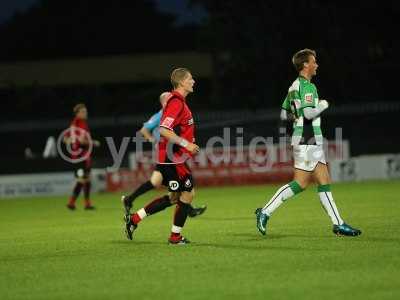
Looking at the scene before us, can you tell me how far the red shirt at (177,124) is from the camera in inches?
440

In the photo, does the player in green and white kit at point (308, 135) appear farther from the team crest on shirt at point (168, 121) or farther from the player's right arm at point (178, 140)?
the team crest on shirt at point (168, 121)

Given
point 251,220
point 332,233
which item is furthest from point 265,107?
point 332,233

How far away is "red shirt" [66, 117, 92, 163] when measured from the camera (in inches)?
757

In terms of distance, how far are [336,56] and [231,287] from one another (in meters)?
31.3

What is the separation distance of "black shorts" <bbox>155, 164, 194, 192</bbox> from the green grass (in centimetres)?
72

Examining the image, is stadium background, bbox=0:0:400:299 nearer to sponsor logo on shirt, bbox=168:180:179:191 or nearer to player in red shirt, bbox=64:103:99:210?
player in red shirt, bbox=64:103:99:210

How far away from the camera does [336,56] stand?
3853 cm

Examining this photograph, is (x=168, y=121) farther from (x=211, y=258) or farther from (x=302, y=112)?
(x=211, y=258)

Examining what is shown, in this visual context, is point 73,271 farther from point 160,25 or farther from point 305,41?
point 160,25

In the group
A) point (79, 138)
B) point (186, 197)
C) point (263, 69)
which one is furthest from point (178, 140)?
point (263, 69)

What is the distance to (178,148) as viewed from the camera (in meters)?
11.4

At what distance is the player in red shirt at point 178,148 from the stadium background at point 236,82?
707 cm

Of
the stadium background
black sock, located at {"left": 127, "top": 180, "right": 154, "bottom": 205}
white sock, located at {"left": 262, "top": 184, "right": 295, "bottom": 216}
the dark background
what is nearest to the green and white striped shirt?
white sock, located at {"left": 262, "top": 184, "right": 295, "bottom": 216}

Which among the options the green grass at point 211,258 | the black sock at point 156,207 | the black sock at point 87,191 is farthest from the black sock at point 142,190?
the black sock at point 87,191
